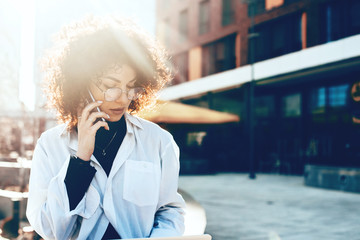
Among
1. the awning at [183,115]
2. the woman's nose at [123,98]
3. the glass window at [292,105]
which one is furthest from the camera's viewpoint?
the glass window at [292,105]

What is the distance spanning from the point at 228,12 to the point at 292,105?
6550mm

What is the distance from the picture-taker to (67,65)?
6.01ft

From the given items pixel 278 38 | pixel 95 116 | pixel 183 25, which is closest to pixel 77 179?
pixel 95 116

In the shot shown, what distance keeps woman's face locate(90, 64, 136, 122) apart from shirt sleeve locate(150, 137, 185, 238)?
1.01 feet

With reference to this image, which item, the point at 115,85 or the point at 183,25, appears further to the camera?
the point at 183,25

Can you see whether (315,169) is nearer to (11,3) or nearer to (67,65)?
(11,3)

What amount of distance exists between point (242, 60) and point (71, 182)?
19.9 m

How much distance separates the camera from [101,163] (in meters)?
1.77

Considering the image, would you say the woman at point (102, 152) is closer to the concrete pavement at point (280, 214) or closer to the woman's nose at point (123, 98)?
the woman's nose at point (123, 98)

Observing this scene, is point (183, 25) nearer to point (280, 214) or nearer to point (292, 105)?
point (292, 105)

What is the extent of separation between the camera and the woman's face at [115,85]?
1741 millimetres

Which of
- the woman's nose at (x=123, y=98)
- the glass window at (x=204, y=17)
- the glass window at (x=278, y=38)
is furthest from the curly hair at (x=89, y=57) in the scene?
the glass window at (x=204, y=17)

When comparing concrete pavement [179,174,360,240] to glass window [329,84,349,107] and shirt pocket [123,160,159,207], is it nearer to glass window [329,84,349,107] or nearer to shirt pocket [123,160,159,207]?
shirt pocket [123,160,159,207]

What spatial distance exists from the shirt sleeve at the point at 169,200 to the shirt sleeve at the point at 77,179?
14.4 inches
